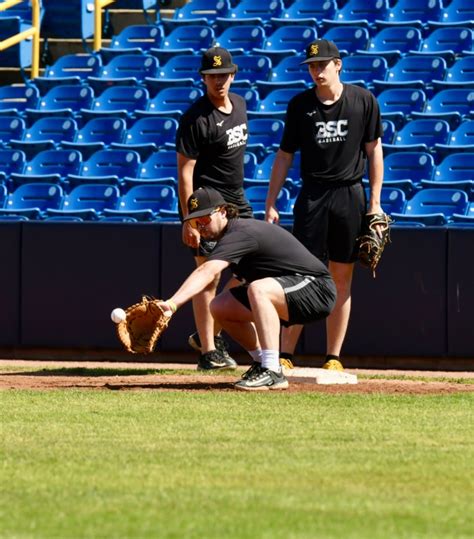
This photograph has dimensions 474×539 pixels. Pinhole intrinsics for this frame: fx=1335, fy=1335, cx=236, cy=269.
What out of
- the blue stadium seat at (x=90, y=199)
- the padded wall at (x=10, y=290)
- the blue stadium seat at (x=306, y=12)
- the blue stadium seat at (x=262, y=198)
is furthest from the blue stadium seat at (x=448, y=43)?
the padded wall at (x=10, y=290)

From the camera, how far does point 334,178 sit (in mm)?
8969

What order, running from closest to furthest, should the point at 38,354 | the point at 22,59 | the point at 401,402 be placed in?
the point at 401,402 → the point at 38,354 → the point at 22,59

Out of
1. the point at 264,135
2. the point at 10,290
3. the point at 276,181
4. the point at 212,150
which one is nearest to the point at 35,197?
the point at 264,135

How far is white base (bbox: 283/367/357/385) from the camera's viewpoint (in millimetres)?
8352

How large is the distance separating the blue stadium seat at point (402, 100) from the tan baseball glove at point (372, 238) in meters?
4.78

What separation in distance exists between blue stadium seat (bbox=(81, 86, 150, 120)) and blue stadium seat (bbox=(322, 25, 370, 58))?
223cm

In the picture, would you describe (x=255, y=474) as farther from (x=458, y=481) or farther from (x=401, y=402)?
(x=401, y=402)

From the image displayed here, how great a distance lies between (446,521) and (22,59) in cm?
1391

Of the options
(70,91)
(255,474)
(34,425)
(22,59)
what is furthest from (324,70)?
(22,59)

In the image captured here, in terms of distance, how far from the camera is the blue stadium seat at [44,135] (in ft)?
48.8

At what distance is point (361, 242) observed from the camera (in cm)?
895

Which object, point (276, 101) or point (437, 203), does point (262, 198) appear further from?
point (276, 101)

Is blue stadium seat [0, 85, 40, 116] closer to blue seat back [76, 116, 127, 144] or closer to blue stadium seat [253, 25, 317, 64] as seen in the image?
blue seat back [76, 116, 127, 144]

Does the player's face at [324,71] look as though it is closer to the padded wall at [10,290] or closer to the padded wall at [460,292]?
the padded wall at [460,292]
